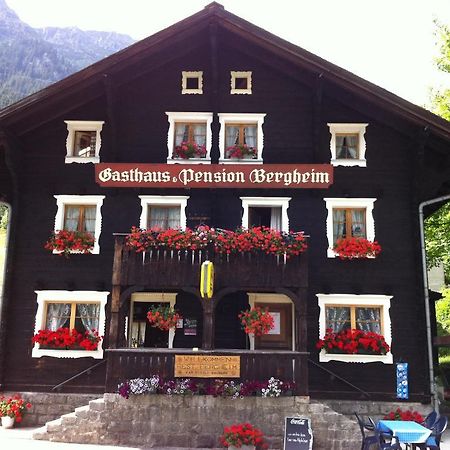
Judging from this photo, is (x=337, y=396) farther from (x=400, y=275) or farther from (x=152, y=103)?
(x=152, y=103)

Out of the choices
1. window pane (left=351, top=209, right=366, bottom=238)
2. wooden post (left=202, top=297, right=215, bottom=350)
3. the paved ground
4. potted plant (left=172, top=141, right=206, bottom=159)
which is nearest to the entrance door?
wooden post (left=202, top=297, right=215, bottom=350)

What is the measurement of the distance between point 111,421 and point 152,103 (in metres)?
9.30

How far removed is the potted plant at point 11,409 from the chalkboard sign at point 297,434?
23.9 feet

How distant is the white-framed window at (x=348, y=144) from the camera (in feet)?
51.5

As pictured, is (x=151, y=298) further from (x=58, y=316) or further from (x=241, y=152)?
(x=241, y=152)

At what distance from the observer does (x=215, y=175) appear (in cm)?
1484

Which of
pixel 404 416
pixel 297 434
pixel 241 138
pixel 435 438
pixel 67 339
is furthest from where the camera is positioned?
pixel 241 138

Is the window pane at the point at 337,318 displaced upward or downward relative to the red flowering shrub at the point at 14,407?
upward

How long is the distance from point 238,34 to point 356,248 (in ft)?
23.6

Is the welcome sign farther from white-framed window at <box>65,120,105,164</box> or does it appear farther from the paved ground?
the paved ground

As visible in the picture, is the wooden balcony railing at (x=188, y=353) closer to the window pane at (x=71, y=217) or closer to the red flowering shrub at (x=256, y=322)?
the red flowering shrub at (x=256, y=322)

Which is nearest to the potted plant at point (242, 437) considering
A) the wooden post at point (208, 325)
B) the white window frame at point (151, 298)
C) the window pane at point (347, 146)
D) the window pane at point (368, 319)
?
the wooden post at point (208, 325)

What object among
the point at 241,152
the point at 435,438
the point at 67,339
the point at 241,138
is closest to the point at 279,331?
the point at 241,152

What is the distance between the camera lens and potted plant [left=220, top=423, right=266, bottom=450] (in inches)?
459
